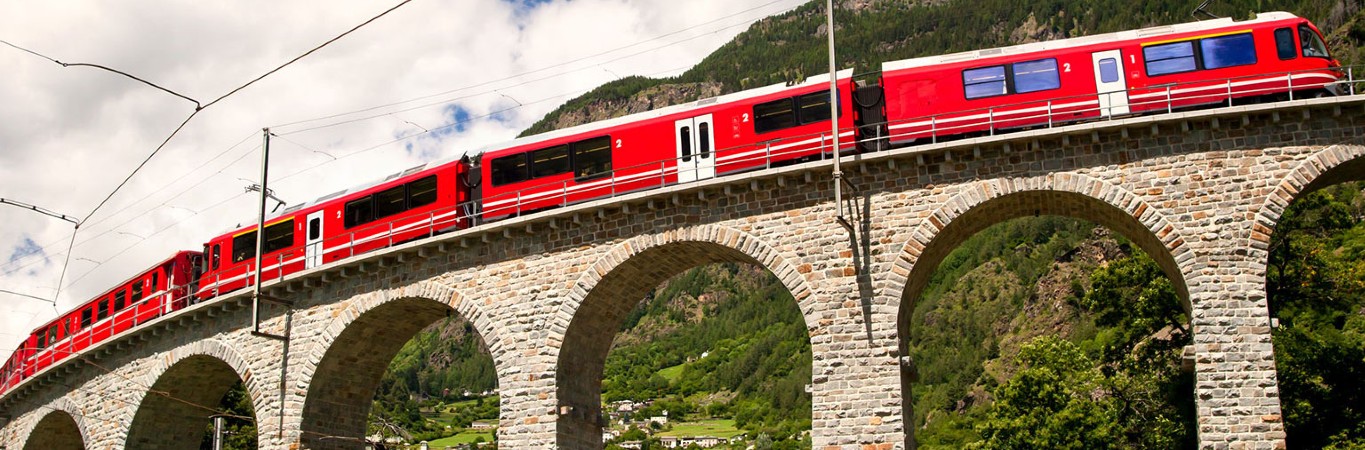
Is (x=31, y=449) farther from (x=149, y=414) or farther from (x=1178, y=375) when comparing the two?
(x=1178, y=375)

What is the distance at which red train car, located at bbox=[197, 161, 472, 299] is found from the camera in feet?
105

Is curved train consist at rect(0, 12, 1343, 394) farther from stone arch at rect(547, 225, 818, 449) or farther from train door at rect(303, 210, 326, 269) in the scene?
stone arch at rect(547, 225, 818, 449)

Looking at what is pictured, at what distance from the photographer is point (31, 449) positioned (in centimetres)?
4228

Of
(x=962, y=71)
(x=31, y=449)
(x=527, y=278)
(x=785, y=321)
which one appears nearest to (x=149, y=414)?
(x=31, y=449)

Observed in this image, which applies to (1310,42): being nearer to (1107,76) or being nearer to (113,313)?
(1107,76)


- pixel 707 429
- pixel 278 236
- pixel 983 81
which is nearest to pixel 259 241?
pixel 278 236

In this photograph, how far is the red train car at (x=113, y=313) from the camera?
38.5 meters

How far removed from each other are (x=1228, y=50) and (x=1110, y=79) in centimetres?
238

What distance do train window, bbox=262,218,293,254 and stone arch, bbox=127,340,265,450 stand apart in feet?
10.2

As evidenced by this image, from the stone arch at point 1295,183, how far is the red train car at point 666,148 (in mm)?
8460

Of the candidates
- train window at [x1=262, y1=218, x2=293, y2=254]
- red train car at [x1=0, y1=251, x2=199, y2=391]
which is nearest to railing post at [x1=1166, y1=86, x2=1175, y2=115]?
train window at [x1=262, y1=218, x2=293, y2=254]

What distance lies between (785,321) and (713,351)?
1477cm

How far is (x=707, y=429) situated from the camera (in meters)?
121

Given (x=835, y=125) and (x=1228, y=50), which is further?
(x=835, y=125)
